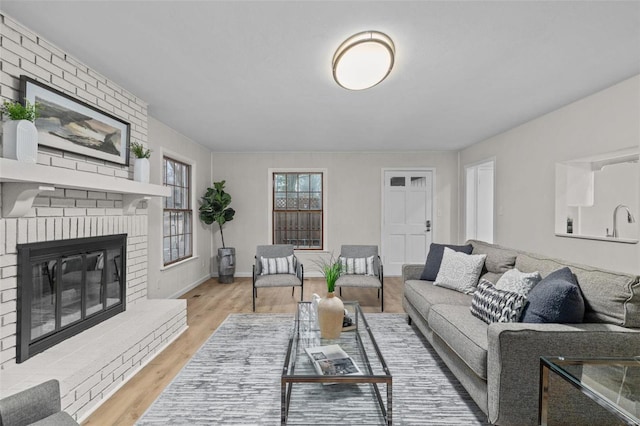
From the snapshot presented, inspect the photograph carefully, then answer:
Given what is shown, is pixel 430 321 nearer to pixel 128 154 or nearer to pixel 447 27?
pixel 447 27

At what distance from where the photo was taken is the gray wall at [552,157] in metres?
2.71

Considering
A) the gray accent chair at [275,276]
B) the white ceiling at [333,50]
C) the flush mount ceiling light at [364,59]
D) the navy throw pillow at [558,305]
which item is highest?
the white ceiling at [333,50]

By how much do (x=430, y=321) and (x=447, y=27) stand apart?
218cm

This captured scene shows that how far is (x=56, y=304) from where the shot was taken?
7.40ft

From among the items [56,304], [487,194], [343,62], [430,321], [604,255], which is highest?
[343,62]

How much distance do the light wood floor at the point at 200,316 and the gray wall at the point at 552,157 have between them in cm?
195

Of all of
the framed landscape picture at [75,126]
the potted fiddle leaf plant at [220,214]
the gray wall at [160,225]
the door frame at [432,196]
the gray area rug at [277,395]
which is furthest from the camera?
the door frame at [432,196]

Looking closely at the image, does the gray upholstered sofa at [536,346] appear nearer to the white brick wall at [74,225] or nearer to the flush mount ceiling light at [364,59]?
the flush mount ceiling light at [364,59]

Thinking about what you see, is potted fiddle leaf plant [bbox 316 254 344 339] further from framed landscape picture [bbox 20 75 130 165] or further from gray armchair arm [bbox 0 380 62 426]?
framed landscape picture [bbox 20 75 130 165]

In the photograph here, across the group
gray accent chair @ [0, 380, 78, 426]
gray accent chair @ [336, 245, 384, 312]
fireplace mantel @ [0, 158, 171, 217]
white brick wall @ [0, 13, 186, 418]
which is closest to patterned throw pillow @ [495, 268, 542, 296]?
gray accent chair @ [336, 245, 384, 312]

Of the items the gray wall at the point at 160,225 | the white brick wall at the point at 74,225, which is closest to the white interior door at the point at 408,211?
the gray wall at the point at 160,225

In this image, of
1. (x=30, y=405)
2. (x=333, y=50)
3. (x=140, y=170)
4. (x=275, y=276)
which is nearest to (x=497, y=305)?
(x=333, y=50)

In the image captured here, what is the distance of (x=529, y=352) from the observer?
1.65 meters

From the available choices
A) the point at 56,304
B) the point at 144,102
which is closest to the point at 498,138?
the point at 144,102
